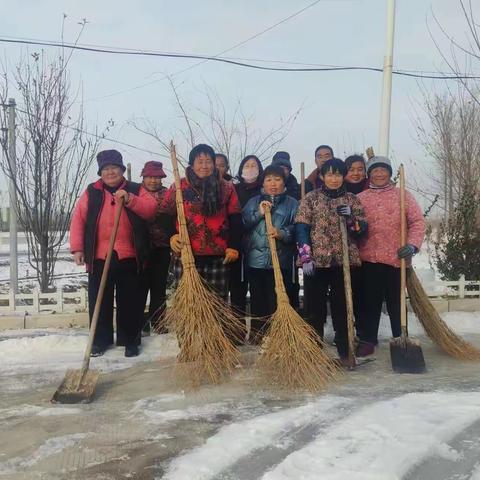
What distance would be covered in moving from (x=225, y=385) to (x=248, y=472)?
4.51 feet

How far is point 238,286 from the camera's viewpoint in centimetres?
510

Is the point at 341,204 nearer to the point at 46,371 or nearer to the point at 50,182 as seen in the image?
the point at 46,371

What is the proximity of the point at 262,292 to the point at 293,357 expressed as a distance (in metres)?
0.98

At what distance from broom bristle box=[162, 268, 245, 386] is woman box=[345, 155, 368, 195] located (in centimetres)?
174

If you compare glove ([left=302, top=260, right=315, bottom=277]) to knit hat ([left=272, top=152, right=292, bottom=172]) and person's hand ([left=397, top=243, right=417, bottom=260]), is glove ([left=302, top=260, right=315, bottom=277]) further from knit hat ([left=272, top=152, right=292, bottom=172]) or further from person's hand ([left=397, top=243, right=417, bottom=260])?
knit hat ([left=272, top=152, right=292, bottom=172])

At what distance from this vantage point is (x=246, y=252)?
185 inches

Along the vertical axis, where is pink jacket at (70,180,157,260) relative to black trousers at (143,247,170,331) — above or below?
above

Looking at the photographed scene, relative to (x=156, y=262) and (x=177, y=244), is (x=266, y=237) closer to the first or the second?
(x=177, y=244)

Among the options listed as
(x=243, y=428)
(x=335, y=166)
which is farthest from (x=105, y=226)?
(x=243, y=428)

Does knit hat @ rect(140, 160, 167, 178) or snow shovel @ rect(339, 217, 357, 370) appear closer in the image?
snow shovel @ rect(339, 217, 357, 370)

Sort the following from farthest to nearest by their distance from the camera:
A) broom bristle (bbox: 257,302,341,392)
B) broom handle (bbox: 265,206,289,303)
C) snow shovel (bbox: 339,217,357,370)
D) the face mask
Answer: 1. the face mask
2. snow shovel (bbox: 339,217,357,370)
3. broom handle (bbox: 265,206,289,303)
4. broom bristle (bbox: 257,302,341,392)

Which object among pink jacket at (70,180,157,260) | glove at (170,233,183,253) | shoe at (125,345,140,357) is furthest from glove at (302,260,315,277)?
shoe at (125,345,140,357)

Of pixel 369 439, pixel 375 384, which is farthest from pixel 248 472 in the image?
pixel 375 384

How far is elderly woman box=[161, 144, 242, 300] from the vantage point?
4367 mm
